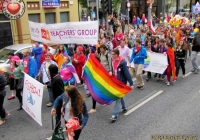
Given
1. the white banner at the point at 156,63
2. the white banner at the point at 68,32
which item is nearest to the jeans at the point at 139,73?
the white banner at the point at 156,63

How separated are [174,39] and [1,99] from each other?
31.7 feet

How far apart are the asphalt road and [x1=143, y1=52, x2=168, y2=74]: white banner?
4.80ft

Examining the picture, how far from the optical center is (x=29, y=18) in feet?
56.8

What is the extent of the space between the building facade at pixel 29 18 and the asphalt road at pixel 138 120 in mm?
8729

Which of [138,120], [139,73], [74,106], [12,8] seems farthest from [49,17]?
[74,106]

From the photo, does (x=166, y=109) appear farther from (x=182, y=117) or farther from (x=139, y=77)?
(x=139, y=77)

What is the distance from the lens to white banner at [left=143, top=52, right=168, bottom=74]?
10024 millimetres

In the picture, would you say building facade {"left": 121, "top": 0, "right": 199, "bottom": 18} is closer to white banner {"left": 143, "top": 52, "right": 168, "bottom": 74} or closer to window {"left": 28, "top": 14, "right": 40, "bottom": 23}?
window {"left": 28, "top": 14, "right": 40, "bottom": 23}

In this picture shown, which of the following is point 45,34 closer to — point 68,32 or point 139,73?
A: point 68,32

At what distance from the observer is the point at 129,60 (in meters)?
9.97

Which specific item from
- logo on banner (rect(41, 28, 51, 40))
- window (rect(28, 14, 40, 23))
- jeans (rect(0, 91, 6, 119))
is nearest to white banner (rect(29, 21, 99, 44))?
logo on banner (rect(41, 28, 51, 40))

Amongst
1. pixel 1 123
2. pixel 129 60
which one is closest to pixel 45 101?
pixel 1 123

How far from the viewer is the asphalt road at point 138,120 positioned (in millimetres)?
5840

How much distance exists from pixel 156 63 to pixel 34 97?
5.97 metres
